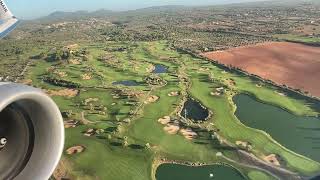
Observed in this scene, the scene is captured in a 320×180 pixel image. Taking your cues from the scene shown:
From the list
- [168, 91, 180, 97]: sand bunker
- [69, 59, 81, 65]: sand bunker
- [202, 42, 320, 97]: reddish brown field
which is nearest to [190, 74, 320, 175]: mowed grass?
[168, 91, 180, 97]: sand bunker

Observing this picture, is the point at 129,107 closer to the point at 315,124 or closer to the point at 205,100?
the point at 205,100

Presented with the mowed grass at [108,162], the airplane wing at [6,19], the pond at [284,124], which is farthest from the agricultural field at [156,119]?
the airplane wing at [6,19]

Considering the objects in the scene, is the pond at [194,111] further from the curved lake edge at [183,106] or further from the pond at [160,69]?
the pond at [160,69]

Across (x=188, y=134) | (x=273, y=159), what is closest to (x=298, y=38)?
(x=188, y=134)

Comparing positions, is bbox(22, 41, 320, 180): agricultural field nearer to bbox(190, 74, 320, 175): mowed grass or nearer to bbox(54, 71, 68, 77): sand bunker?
bbox(190, 74, 320, 175): mowed grass

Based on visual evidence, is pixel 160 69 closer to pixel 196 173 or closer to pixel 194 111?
pixel 194 111

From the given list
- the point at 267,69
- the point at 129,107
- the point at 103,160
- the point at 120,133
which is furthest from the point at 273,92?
the point at 103,160
